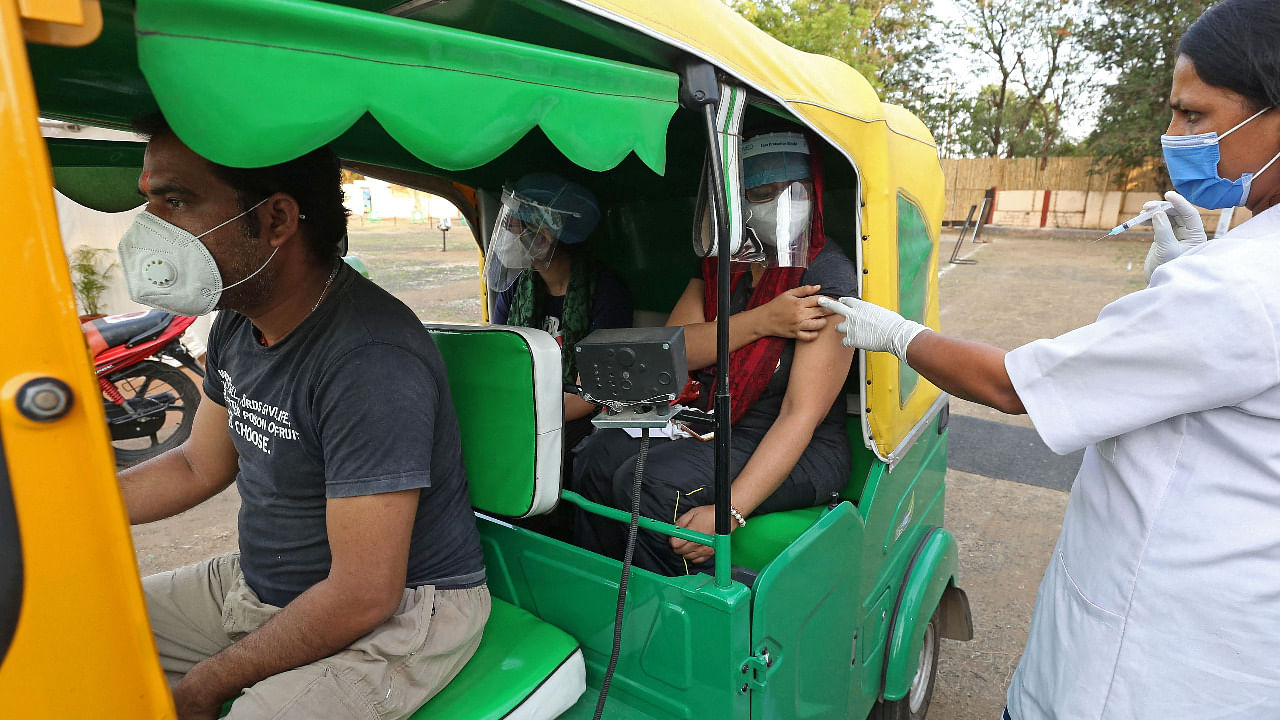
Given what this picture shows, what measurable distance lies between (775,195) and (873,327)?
50cm

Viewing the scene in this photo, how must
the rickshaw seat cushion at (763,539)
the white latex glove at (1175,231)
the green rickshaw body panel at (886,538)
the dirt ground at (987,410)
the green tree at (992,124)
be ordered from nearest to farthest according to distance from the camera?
the white latex glove at (1175,231), the rickshaw seat cushion at (763,539), the green rickshaw body panel at (886,538), the dirt ground at (987,410), the green tree at (992,124)

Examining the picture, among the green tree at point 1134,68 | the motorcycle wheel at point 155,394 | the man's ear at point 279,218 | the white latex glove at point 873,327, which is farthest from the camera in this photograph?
the green tree at point 1134,68

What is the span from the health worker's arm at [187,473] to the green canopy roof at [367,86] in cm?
103

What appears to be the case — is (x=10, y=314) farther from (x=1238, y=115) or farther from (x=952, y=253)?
(x=952, y=253)

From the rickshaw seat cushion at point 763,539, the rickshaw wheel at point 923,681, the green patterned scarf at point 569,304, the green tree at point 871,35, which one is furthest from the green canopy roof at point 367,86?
the green tree at point 871,35

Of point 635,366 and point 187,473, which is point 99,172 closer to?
point 187,473

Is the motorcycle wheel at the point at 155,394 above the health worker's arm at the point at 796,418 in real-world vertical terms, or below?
below

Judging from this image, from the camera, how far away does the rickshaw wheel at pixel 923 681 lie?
8.26 feet

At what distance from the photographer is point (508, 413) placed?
1747 mm

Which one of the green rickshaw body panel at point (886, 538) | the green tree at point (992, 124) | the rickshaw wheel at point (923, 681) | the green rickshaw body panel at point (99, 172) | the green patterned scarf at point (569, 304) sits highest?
the green tree at point (992, 124)

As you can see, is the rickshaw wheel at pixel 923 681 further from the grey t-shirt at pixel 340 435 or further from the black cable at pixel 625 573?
the grey t-shirt at pixel 340 435

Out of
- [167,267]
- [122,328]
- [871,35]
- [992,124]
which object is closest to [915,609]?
[167,267]

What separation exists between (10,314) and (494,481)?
3.91 feet

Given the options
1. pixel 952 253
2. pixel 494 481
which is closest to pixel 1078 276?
pixel 952 253
